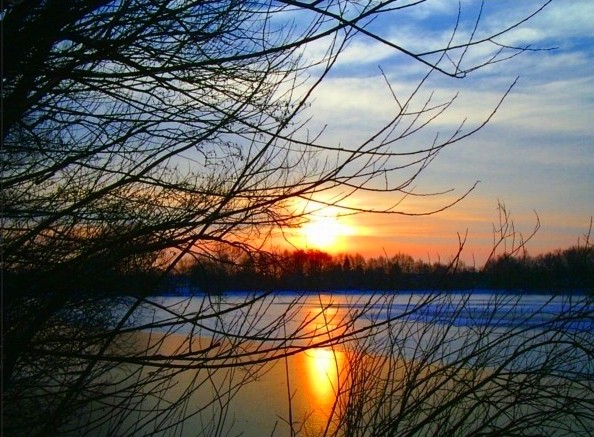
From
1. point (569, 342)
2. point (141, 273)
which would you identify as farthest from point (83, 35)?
point (569, 342)

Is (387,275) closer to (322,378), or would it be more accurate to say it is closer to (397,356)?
(397,356)

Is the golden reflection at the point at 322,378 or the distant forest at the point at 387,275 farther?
the golden reflection at the point at 322,378

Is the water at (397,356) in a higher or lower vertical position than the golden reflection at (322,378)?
higher

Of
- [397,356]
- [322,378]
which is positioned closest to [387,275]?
[397,356]

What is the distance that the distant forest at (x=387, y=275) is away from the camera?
2535 mm

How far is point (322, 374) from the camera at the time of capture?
9.14 m

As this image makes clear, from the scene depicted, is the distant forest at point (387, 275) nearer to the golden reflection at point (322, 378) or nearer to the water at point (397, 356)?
the water at point (397, 356)

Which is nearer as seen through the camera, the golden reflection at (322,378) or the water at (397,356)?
the water at (397,356)

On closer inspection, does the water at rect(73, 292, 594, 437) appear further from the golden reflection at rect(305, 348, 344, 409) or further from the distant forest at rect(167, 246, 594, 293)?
the golden reflection at rect(305, 348, 344, 409)

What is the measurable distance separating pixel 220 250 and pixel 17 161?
1.22 metres

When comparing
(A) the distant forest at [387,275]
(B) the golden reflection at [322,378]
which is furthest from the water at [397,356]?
(B) the golden reflection at [322,378]

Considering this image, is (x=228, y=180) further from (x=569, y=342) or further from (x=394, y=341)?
(x=569, y=342)

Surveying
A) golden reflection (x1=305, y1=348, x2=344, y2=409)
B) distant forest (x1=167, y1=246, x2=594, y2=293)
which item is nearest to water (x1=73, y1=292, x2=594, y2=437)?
distant forest (x1=167, y1=246, x2=594, y2=293)

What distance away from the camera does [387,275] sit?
316cm
